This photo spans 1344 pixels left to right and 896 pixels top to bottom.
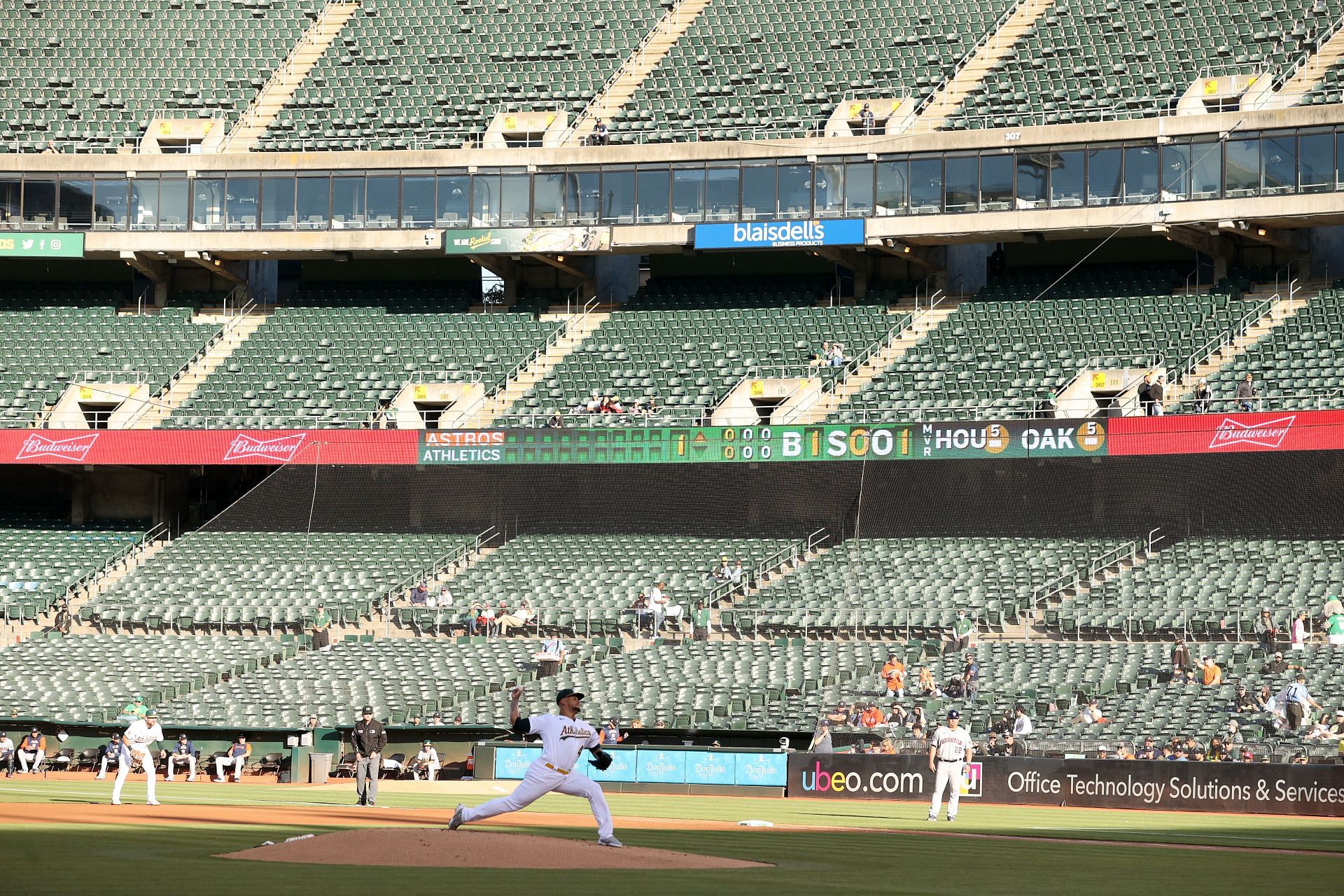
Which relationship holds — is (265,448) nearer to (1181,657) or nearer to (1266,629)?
(1181,657)

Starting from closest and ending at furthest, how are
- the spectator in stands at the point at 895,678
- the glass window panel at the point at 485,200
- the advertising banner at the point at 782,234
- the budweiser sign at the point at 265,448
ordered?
1. the spectator in stands at the point at 895,678
2. the budweiser sign at the point at 265,448
3. the advertising banner at the point at 782,234
4. the glass window panel at the point at 485,200

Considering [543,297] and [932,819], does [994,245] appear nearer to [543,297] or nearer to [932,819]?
[543,297]

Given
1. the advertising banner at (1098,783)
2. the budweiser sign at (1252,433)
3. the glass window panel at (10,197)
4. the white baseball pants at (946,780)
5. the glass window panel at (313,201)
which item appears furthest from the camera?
the glass window panel at (10,197)

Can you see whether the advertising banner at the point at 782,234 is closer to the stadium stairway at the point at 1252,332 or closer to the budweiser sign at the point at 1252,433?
the stadium stairway at the point at 1252,332

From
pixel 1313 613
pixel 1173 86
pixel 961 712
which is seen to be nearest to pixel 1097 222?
pixel 1173 86

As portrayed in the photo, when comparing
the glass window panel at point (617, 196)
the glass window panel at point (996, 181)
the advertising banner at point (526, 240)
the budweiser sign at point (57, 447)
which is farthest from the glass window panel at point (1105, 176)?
the budweiser sign at point (57, 447)

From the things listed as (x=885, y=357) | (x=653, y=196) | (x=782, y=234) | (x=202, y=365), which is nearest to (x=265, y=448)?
(x=202, y=365)

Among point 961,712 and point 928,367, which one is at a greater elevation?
point 928,367
